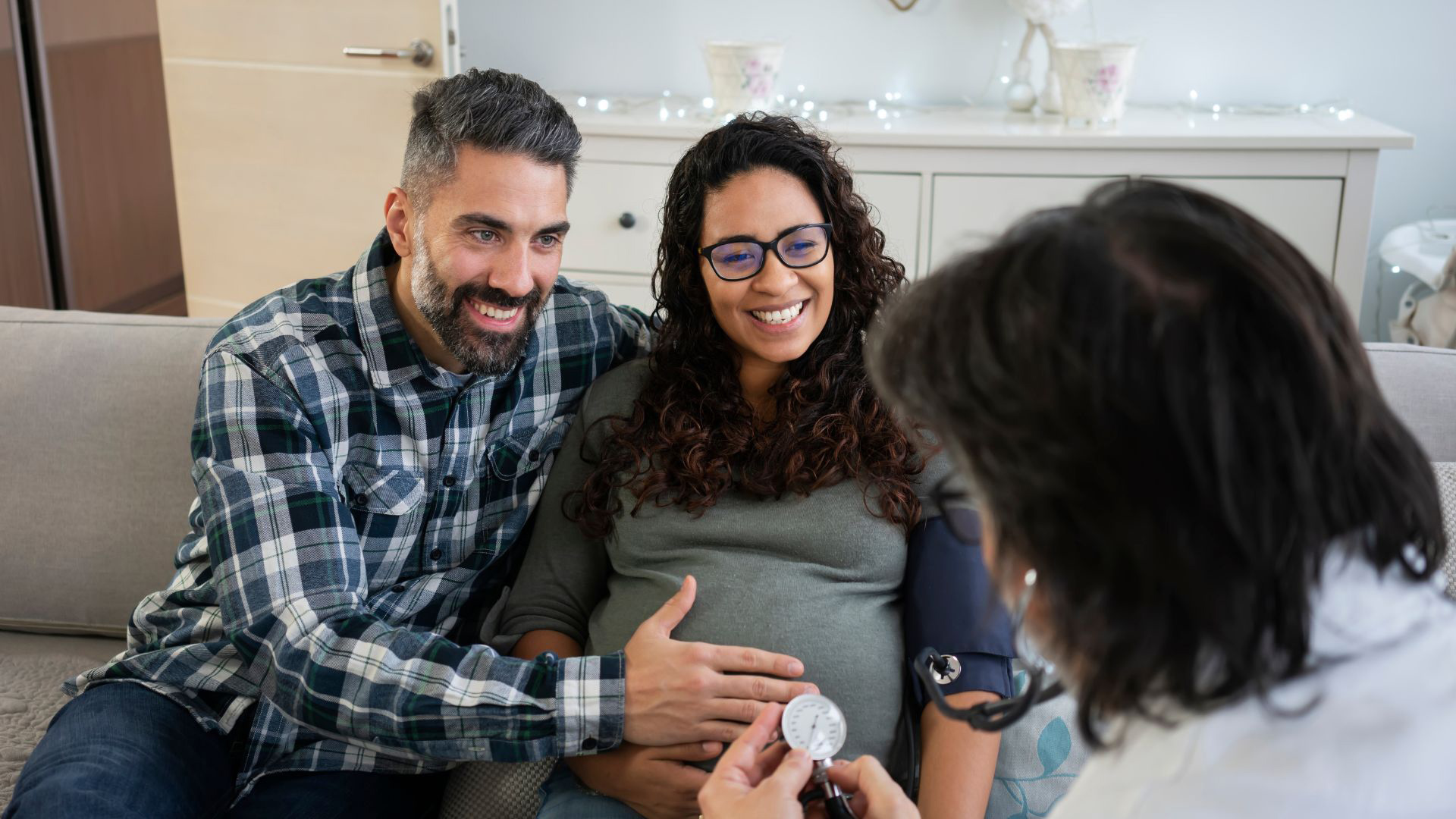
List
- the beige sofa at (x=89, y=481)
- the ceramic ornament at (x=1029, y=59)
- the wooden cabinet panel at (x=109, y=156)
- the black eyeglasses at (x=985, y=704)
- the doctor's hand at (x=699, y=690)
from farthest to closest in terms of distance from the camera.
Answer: the wooden cabinet panel at (x=109, y=156), the ceramic ornament at (x=1029, y=59), the beige sofa at (x=89, y=481), the doctor's hand at (x=699, y=690), the black eyeglasses at (x=985, y=704)

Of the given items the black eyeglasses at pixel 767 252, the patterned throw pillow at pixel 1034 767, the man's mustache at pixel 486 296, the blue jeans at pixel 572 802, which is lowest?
the blue jeans at pixel 572 802

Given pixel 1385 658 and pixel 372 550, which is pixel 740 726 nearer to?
pixel 372 550

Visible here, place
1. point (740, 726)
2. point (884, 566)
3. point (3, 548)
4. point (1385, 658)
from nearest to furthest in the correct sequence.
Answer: point (1385, 658), point (740, 726), point (884, 566), point (3, 548)

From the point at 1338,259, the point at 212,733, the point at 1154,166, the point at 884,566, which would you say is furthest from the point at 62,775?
the point at 1338,259

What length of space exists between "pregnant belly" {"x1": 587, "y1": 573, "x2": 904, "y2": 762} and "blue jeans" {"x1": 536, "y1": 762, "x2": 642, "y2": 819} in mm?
196

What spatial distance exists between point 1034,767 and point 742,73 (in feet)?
6.49

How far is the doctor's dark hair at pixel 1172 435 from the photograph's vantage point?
1.90 feet

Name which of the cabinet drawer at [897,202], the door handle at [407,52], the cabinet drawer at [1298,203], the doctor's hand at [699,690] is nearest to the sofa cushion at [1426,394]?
the doctor's hand at [699,690]

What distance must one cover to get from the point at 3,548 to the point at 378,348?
2.36ft

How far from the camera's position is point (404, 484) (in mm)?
1444

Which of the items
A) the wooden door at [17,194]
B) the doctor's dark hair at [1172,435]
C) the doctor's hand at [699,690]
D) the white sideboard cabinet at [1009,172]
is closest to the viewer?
the doctor's dark hair at [1172,435]

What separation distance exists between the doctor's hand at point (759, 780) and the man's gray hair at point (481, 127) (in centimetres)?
76

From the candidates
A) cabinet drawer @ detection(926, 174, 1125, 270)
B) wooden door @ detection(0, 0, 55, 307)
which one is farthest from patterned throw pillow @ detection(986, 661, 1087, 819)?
wooden door @ detection(0, 0, 55, 307)

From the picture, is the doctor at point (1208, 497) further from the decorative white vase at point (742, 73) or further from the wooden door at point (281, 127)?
the wooden door at point (281, 127)
